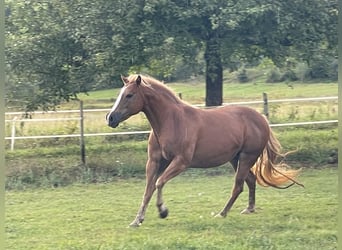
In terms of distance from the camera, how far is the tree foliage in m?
10.0

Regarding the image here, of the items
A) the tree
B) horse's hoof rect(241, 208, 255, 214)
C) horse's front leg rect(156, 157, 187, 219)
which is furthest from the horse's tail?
the tree

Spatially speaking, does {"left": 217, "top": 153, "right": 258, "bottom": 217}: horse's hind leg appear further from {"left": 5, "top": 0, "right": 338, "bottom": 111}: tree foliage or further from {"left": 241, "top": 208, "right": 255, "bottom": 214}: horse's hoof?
{"left": 5, "top": 0, "right": 338, "bottom": 111}: tree foliage

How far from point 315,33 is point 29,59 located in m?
4.58

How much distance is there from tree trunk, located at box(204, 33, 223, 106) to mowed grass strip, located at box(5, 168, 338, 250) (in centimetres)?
190

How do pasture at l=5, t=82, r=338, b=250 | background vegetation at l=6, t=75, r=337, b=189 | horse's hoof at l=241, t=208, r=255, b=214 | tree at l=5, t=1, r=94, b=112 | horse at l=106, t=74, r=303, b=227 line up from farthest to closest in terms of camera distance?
tree at l=5, t=1, r=94, b=112, background vegetation at l=6, t=75, r=337, b=189, horse's hoof at l=241, t=208, r=255, b=214, horse at l=106, t=74, r=303, b=227, pasture at l=5, t=82, r=338, b=250

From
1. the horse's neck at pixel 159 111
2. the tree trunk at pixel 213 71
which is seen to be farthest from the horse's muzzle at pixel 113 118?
the tree trunk at pixel 213 71

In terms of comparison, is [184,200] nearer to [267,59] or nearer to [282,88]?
[267,59]

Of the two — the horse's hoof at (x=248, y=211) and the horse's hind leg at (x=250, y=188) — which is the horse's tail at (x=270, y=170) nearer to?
the horse's hind leg at (x=250, y=188)

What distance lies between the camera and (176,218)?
6.87 m

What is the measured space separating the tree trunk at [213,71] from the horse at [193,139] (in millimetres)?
3455

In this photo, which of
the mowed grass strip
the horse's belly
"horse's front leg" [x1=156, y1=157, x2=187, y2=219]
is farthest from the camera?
the horse's belly

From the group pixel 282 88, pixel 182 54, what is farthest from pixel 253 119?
pixel 282 88

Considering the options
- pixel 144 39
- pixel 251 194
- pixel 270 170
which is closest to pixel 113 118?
pixel 251 194

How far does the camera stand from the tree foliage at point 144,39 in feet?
32.8
